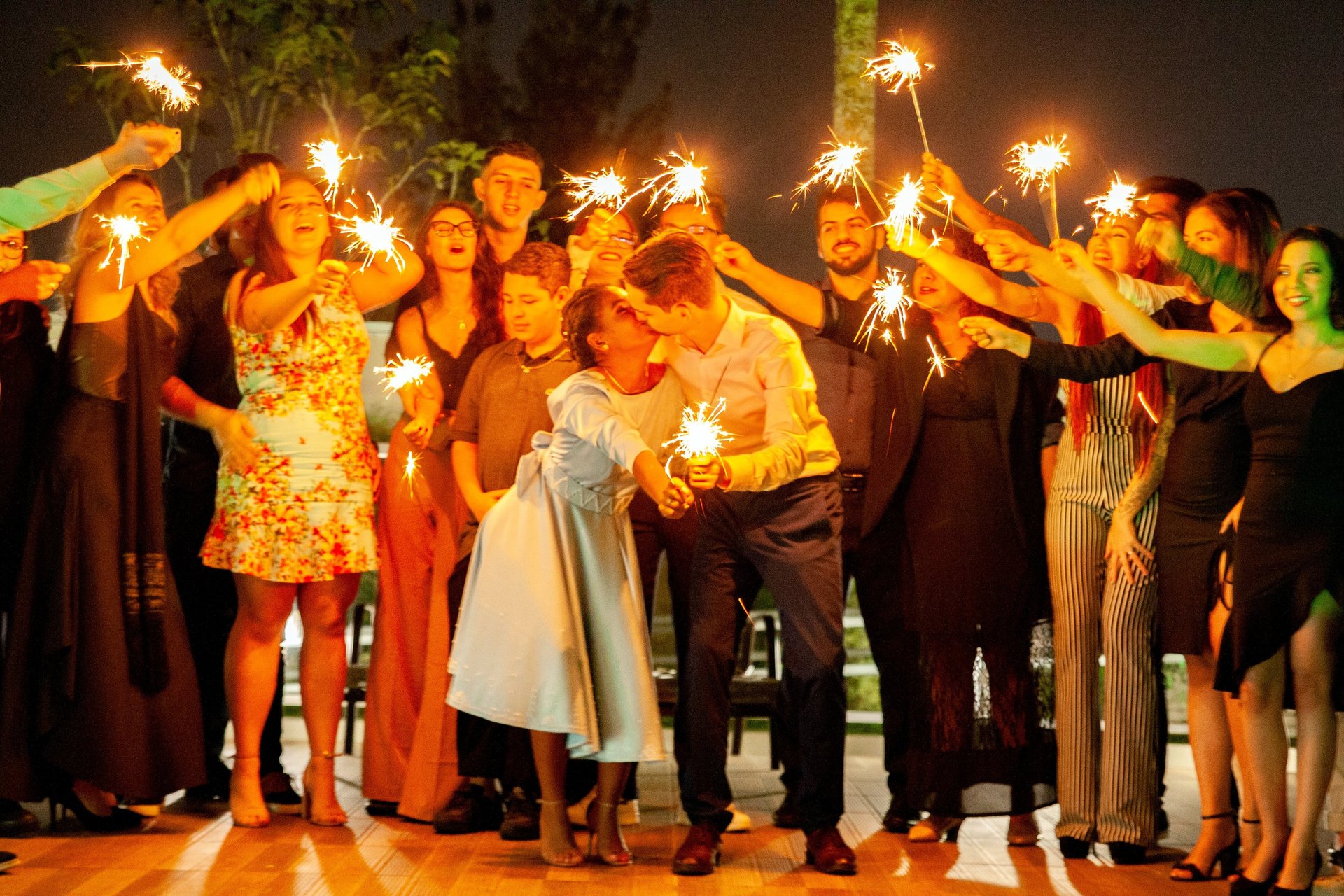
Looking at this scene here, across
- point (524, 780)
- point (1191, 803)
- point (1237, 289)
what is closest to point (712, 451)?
point (524, 780)

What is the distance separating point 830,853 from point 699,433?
3.81 ft

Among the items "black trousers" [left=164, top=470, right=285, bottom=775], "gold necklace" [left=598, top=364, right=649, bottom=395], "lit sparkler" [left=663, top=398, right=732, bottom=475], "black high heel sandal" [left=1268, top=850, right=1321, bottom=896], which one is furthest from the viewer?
"black trousers" [left=164, top=470, right=285, bottom=775]

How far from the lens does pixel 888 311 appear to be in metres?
4.43

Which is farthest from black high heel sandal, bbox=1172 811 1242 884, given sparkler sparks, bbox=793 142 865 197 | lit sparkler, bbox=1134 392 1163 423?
sparkler sparks, bbox=793 142 865 197

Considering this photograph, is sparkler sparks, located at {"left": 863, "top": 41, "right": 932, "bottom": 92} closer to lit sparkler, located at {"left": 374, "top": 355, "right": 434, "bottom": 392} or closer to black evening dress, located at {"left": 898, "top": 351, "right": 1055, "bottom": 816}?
black evening dress, located at {"left": 898, "top": 351, "right": 1055, "bottom": 816}

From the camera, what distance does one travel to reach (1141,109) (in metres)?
7.66

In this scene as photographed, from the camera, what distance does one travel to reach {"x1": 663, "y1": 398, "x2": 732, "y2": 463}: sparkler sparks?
141 inches

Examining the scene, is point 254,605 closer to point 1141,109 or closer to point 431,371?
point 431,371

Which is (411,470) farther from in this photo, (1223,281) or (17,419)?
(1223,281)

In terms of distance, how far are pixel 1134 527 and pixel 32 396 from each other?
128 inches

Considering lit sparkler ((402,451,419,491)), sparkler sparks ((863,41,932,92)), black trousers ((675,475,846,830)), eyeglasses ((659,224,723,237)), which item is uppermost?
sparkler sparks ((863,41,932,92))

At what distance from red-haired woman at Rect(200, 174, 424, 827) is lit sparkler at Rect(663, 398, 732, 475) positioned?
107 centimetres

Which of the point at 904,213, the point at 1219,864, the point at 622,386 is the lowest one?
the point at 1219,864

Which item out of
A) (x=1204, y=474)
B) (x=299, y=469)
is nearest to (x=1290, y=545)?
(x=1204, y=474)
